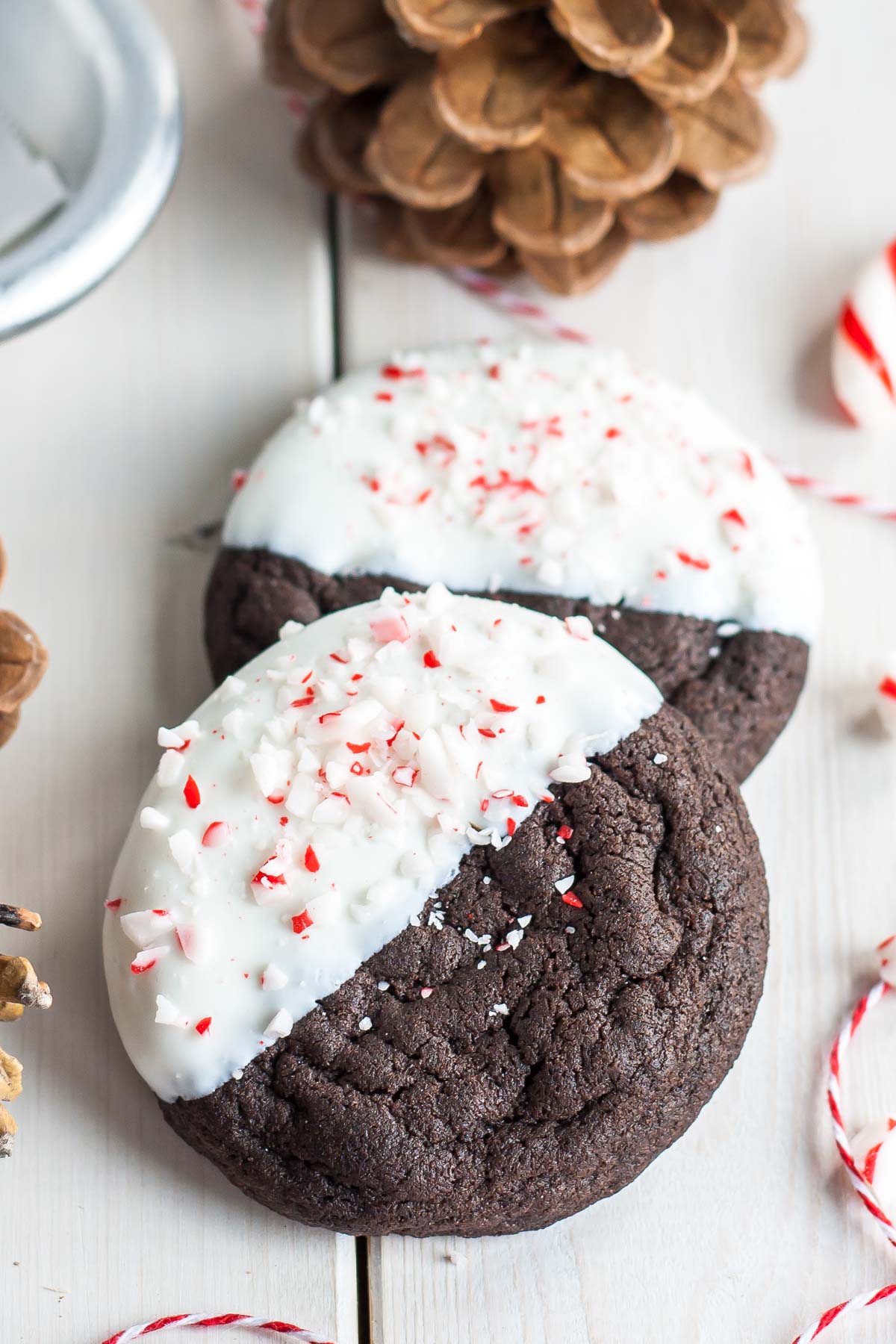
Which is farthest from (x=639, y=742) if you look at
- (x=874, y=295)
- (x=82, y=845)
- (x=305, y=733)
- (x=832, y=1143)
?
(x=874, y=295)

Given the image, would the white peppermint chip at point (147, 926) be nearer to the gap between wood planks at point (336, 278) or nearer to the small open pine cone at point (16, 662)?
the small open pine cone at point (16, 662)

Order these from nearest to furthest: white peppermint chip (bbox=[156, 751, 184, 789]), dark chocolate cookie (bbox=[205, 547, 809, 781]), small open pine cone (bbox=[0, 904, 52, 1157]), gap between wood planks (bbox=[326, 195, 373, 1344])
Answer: small open pine cone (bbox=[0, 904, 52, 1157]) → white peppermint chip (bbox=[156, 751, 184, 789]) → dark chocolate cookie (bbox=[205, 547, 809, 781]) → gap between wood planks (bbox=[326, 195, 373, 1344])

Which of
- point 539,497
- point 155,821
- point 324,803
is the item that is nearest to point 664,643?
point 539,497

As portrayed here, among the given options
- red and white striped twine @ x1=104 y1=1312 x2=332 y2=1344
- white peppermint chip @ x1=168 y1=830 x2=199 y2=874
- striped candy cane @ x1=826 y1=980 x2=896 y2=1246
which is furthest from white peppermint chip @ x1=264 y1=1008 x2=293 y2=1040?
striped candy cane @ x1=826 y1=980 x2=896 y2=1246

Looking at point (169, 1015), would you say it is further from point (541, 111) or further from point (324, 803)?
point (541, 111)

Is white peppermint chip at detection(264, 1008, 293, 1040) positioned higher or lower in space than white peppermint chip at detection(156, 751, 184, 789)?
lower

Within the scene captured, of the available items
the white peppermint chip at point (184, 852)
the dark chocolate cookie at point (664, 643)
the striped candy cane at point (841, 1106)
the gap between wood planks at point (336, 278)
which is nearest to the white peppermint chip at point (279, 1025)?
the white peppermint chip at point (184, 852)

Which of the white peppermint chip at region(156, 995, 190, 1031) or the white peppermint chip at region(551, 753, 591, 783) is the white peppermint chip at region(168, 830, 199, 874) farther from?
the white peppermint chip at region(551, 753, 591, 783)
